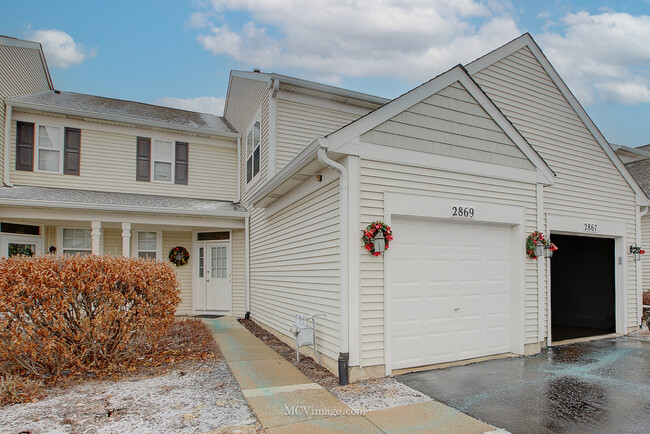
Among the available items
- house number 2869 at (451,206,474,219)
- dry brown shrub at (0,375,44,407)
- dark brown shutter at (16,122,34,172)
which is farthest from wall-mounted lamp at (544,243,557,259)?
dark brown shutter at (16,122,34,172)

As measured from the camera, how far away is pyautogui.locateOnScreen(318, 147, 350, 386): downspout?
4.90 m

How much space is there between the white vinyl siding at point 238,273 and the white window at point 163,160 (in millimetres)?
2645

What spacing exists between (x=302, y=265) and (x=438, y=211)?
7.81ft

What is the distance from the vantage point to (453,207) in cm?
587

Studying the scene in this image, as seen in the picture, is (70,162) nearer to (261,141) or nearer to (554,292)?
(261,141)

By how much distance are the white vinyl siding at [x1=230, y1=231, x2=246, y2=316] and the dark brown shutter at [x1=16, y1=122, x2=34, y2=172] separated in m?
5.52

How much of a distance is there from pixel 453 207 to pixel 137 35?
16659mm

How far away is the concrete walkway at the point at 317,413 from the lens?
12.0 ft

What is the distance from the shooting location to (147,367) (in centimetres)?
575

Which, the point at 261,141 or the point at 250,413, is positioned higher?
the point at 261,141

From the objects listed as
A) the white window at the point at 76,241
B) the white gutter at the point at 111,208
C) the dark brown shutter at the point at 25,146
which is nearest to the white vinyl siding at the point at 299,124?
the white gutter at the point at 111,208

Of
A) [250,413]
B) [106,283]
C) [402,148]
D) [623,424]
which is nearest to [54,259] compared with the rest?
[106,283]

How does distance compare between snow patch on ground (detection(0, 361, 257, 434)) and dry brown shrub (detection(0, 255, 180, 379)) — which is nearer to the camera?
snow patch on ground (detection(0, 361, 257, 434))

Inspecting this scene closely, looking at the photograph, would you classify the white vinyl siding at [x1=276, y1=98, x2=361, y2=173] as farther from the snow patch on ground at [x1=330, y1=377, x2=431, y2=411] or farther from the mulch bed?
the snow patch on ground at [x1=330, y1=377, x2=431, y2=411]
